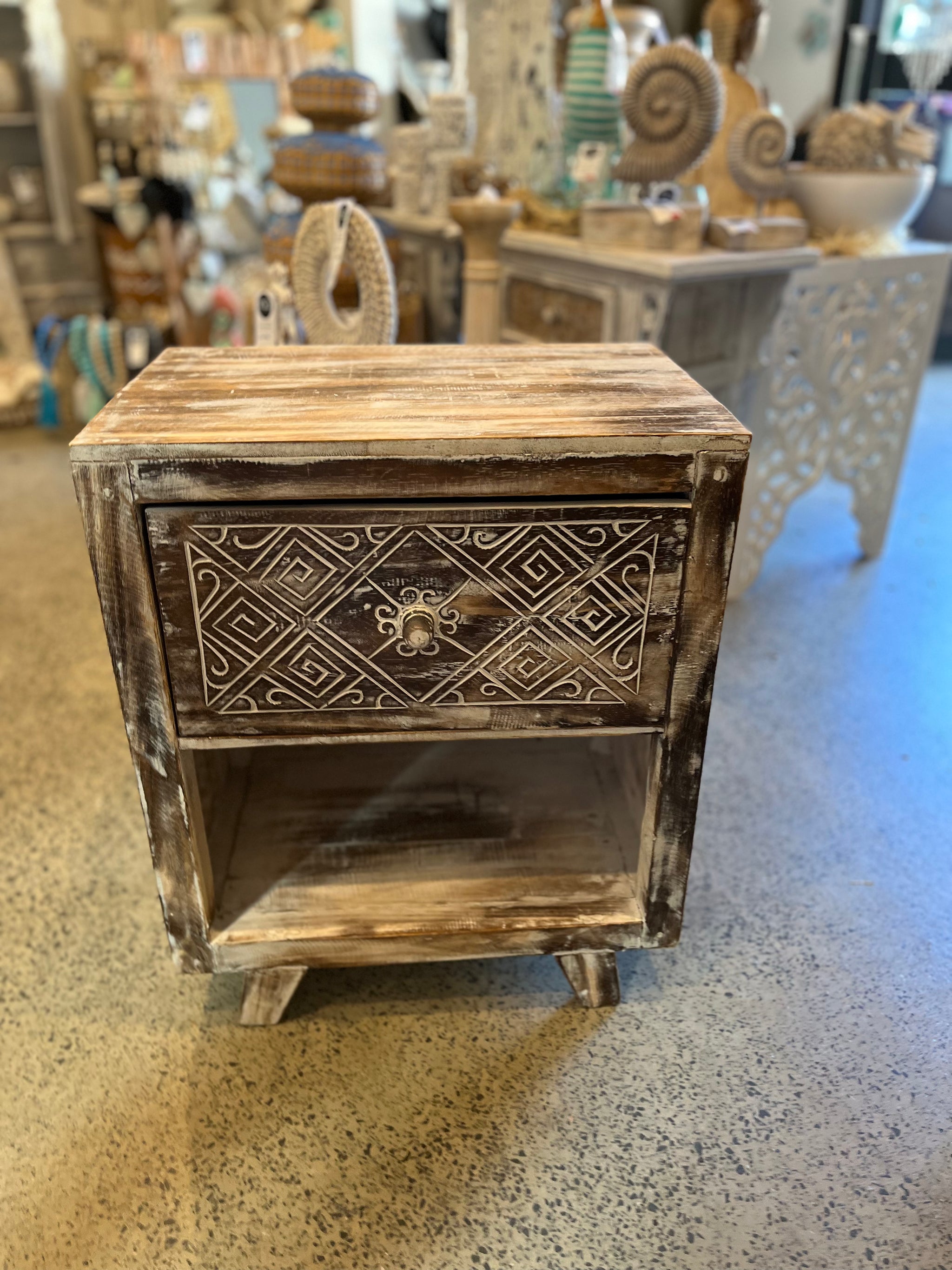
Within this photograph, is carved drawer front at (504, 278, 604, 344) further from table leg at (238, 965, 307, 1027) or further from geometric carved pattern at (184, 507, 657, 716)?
table leg at (238, 965, 307, 1027)

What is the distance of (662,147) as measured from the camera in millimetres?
1706

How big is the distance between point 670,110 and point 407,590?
122 cm

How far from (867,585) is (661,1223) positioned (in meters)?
1.65

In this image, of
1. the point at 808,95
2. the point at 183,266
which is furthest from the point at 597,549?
the point at 808,95

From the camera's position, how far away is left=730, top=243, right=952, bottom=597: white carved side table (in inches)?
77.1

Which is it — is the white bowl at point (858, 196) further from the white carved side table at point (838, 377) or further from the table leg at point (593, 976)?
the table leg at point (593, 976)

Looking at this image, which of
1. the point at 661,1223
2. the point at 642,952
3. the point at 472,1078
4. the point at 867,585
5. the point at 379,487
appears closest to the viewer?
the point at 379,487

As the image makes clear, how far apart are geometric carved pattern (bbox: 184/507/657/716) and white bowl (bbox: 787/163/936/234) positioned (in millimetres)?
1478

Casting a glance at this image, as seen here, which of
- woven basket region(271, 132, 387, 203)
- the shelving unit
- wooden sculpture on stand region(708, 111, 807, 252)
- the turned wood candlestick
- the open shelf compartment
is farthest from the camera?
the shelving unit

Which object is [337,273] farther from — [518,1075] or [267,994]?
[518,1075]

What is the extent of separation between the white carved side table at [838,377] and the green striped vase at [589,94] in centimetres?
46

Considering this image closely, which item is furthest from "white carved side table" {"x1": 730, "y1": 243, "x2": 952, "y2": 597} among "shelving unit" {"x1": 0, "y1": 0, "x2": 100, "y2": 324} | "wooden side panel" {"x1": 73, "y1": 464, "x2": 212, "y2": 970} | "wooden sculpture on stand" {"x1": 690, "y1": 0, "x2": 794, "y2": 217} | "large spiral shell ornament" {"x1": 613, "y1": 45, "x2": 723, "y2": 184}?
"shelving unit" {"x1": 0, "y1": 0, "x2": 100, "y2": 324}

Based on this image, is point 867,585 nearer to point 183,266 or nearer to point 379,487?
point 379,487

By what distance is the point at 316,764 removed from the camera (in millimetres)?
1343
